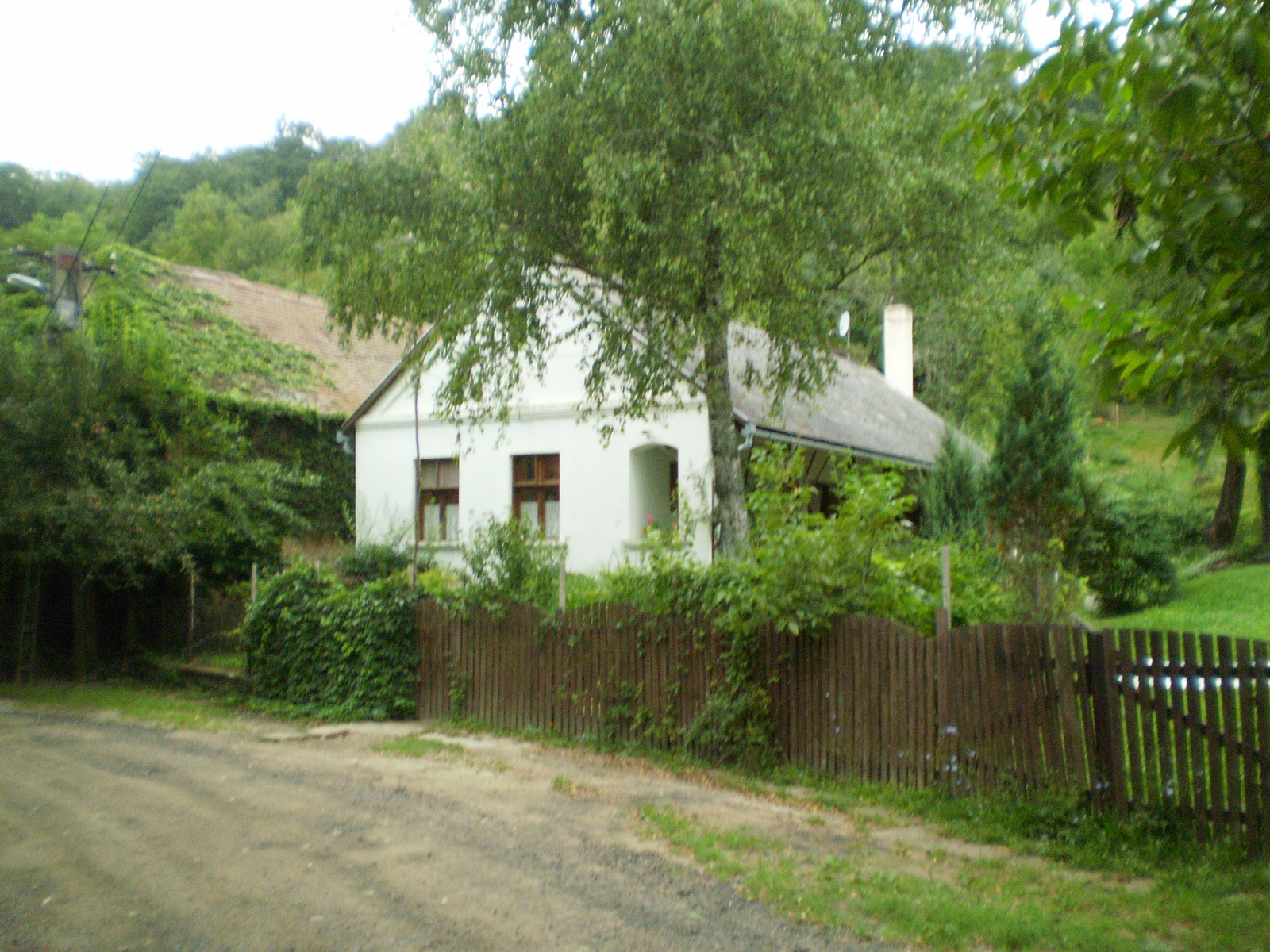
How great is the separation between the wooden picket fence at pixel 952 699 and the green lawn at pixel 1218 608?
10518 millimetres

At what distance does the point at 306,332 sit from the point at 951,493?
629 inches

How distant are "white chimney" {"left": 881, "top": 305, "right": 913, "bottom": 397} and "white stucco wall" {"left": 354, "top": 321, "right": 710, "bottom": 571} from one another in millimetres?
15139

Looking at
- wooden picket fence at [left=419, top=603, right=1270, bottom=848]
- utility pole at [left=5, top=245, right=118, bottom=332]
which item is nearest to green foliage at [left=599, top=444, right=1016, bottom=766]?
wooden picket fence at [left=419, top=603, right=1270, bottom=848]

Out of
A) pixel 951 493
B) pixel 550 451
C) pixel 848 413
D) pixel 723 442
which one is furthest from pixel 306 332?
pixel 723 442

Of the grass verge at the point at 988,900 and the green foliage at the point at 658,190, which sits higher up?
the green foliage at the point at 658,190

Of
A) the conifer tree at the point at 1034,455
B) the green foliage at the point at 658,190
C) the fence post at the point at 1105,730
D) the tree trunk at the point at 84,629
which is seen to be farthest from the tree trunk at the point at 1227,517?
the tree trunk at the point at 84,629

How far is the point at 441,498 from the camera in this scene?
21547 millimetres

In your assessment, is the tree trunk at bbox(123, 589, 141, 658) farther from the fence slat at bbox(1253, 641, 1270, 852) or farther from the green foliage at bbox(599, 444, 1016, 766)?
the fence slat at bbox(1253, 641, 1270, 852)

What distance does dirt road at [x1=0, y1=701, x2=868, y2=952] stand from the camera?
5414 mm

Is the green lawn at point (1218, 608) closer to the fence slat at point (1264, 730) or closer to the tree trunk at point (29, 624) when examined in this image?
the fence slat at point (1264, 730)

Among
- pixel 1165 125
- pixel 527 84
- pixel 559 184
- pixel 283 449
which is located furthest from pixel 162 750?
pixel 283 449

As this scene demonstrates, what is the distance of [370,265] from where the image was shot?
13375mm

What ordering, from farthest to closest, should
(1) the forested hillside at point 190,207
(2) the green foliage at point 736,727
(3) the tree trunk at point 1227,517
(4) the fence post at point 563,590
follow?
(3) the tree trunk at point 1227,517, (1) the forested hillside at point 190,207, (4) the fence post at point 563,590, (2) the green foliage at point 736,727

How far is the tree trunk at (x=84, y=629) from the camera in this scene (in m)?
18.6
